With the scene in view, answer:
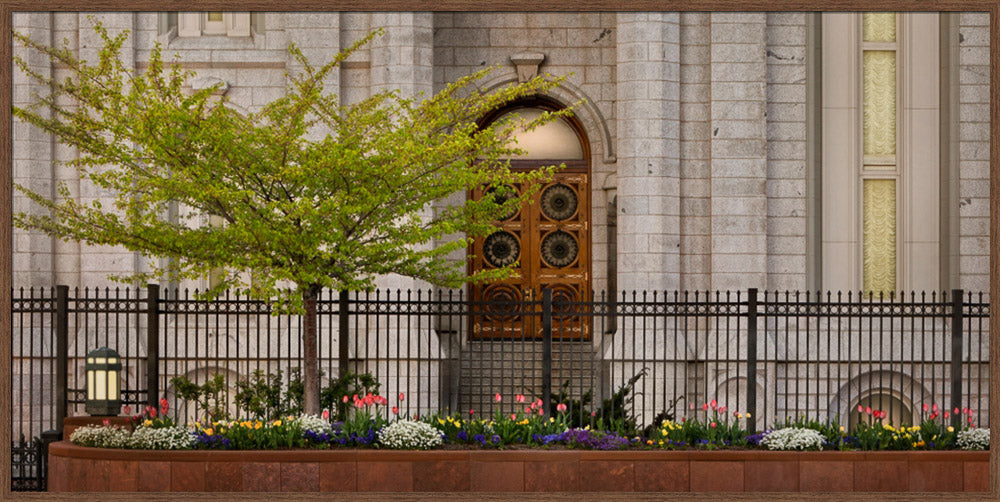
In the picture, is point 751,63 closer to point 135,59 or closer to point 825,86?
point 825,86

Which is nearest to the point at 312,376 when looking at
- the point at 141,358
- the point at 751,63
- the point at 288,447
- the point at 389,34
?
the point at 288,447

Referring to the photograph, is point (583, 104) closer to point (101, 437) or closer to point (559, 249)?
point (559, 249)

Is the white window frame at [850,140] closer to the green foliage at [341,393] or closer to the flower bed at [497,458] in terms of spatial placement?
the flower bed at [497,458]

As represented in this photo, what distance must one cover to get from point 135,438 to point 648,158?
967 cm

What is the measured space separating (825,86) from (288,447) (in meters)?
11.5

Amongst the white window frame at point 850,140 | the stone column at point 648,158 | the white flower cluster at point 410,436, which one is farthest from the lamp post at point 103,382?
the white window frame at point 850,140

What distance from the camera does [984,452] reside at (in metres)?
15.1

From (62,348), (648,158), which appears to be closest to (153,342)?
(62,348)

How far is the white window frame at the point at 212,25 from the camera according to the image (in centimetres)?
2216

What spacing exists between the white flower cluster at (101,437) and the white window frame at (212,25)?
28.5ft

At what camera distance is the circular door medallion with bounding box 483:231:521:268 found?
23156 millimetres

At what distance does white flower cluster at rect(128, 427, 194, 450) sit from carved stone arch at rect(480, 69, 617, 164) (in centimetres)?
946

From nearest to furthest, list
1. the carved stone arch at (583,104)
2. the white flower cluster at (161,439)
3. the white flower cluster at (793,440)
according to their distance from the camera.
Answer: the white flower cluster at (161,439)
the white flower cluster at (793,440)
the carved stone arch at (583,104)

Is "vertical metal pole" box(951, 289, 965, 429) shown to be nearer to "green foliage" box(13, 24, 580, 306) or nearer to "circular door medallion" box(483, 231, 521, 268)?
"green foliage" box(13, 24, 580, 306)
